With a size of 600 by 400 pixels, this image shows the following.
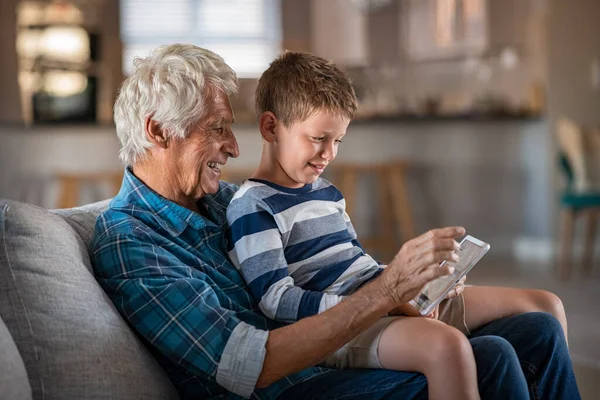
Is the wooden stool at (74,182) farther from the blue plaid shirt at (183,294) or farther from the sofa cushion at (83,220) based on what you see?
the blue plaid shirt at (183,294)

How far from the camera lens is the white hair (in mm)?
1604

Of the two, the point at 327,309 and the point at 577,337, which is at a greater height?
the point at 327,309

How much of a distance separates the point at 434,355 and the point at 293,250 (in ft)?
1.20

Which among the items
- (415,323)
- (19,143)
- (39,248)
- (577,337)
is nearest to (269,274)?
Result: (415,323)

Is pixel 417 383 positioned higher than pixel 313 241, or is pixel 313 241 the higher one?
pixel 313 241

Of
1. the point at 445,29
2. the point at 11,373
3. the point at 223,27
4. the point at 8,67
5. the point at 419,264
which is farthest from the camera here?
the point at 223,27

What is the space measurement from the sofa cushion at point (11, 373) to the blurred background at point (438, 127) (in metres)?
3.36

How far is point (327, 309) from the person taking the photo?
142 cm

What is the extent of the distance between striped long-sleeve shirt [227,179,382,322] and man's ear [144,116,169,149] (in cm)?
18

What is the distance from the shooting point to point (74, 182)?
555 cm

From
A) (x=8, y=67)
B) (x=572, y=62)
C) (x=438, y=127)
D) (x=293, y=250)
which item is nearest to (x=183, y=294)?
(x=293, y=250)

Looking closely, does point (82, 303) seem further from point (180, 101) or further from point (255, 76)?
point (255, 76)

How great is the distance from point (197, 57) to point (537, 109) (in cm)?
488

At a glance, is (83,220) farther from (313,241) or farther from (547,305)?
(547,305)
